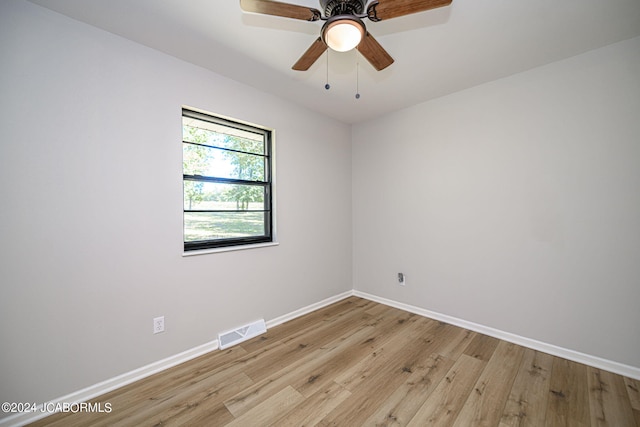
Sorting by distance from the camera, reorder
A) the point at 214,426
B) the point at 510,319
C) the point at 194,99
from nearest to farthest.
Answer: the point at 214,426 < the point at 194,99 < the point at 510,319

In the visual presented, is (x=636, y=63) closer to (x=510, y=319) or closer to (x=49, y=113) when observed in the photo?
(x=510, y=319)

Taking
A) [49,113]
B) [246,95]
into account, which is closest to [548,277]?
[246,95]

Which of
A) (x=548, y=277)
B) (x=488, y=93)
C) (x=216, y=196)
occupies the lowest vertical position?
(x=548, y=277)

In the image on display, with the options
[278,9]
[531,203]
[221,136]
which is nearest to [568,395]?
[531,203]

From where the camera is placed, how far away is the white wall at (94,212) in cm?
151

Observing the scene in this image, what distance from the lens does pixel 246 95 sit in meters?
2.56

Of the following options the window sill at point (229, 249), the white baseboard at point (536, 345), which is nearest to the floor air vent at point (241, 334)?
the window sill at point (229, 249)

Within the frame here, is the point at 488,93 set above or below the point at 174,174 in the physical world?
above

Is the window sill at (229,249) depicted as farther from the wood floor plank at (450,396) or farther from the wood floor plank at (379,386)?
the wood floor plank at (450,396)

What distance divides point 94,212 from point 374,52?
2190 millimetres

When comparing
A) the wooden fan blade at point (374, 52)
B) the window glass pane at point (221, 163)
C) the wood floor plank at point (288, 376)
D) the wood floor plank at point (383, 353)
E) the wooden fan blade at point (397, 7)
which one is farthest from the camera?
the window glass pane at point (221, 163)

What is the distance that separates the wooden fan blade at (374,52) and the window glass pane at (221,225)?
189cm

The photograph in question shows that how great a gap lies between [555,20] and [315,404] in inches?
121

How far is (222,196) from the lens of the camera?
2.53 metres
